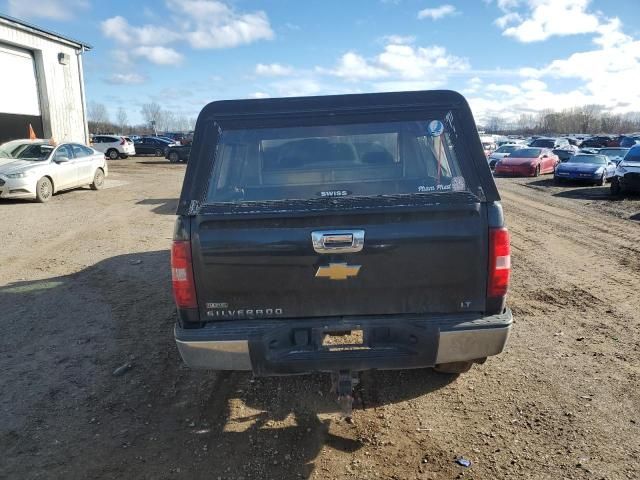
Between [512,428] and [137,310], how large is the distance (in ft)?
12.9

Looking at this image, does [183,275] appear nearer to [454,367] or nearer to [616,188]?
[454,367]

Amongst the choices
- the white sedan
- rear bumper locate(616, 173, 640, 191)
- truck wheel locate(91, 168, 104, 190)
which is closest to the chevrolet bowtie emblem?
the white sedan

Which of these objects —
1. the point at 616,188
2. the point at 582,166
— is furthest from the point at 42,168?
the point at 582,166

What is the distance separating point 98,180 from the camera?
1552cm

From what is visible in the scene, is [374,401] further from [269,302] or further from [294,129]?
[294,129]

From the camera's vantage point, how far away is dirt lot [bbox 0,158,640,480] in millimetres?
2787

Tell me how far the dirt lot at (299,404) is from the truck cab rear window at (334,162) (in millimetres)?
1578

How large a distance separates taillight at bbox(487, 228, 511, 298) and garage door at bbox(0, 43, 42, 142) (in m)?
19.3

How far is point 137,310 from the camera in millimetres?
5164

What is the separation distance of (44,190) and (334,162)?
1196cm

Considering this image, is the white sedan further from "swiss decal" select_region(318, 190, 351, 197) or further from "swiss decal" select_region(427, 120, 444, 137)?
"swiss decal" select_region(427, 120, 444, 137)

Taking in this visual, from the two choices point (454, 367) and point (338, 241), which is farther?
point (454, 367)

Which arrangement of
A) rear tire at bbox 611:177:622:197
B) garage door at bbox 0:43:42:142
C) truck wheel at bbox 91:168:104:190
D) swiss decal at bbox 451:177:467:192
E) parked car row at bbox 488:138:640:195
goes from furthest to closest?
garage door at bbox 0:43:42:142 < truck wheel at bbox 91:168:104:190 < rear tire at bbox 611:177:622:197 < parked car row at bbox 488:138:640:195 < swiss decal at bbox 451:177:467:192

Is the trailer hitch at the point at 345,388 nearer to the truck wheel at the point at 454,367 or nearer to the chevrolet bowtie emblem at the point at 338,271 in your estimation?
the chevrolet bowtie emblem at the point at 338,271
